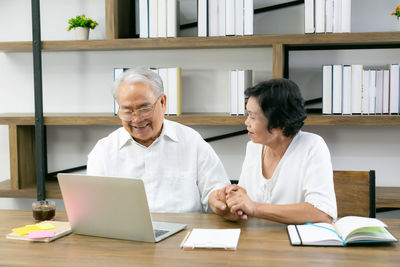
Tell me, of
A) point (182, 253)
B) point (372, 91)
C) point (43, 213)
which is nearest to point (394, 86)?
point (372, 91)

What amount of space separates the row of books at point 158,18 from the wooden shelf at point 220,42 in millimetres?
44

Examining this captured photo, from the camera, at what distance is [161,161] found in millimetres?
2182

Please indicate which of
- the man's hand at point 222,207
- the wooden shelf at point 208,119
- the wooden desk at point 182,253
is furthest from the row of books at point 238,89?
the wooden desk at point 182,253

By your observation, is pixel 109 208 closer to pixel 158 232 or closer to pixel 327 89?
pixel 158 232

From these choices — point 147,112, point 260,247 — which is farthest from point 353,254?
point 147,112

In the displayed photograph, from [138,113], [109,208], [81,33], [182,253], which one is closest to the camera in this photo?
[182,253]

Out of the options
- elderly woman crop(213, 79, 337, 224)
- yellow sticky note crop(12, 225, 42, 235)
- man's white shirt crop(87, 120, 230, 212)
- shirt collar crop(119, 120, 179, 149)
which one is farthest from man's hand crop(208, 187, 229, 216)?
yellow sticky note crop(12, 225, 42, 235)

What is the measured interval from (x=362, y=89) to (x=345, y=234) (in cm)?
143

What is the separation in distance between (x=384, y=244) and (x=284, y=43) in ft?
4.86

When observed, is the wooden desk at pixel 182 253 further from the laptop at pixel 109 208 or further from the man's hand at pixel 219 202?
the man's hand at pixel 219 202

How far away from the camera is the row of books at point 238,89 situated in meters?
2.81

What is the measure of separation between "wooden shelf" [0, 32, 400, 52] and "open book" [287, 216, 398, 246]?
1350mm

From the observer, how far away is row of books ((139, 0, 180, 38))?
9.25 ft

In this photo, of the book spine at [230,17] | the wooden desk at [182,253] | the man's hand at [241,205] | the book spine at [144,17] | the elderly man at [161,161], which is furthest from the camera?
the book spine at [144,17]
